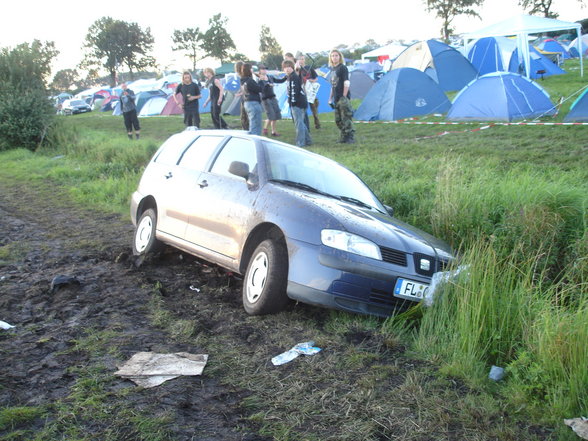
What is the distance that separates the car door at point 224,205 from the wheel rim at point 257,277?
0.31 m

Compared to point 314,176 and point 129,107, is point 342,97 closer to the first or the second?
point 129,107

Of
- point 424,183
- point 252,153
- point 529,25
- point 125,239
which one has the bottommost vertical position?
point 125,239

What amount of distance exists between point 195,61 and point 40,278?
89.7 meters

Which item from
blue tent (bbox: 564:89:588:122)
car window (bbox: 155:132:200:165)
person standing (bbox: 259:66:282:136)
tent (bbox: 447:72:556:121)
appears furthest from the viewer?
person standing (bbox: 259:66:282:136)

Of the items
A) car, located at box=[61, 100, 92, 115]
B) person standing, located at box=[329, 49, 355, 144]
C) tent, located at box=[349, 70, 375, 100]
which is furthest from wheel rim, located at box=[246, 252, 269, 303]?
car, located at box=[61, 100, 92, 115]

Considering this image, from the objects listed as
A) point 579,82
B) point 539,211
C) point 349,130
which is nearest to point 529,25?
point 579,82

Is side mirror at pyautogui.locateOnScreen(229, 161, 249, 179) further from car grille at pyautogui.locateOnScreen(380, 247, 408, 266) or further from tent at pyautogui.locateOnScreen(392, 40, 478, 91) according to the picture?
tent at pyautogui.locateOnScreen(392, 40, 478, 91)

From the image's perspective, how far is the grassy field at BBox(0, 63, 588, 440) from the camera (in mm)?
3652

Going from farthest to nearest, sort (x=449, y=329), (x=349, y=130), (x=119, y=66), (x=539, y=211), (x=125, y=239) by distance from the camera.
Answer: (x=119, y=66) < (x=349, y=130) < (x=125, y=239) < (x=539, y=211) < (x=449, y=329)

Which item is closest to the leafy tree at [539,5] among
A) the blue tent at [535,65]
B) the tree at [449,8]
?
the tree at [449,8]

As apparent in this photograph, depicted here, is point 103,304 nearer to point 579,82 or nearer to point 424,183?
point 424,183

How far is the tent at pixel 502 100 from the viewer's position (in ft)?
49.5

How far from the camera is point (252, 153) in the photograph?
586 centimetres

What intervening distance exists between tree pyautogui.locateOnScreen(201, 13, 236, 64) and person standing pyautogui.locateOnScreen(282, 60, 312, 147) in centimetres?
7712
